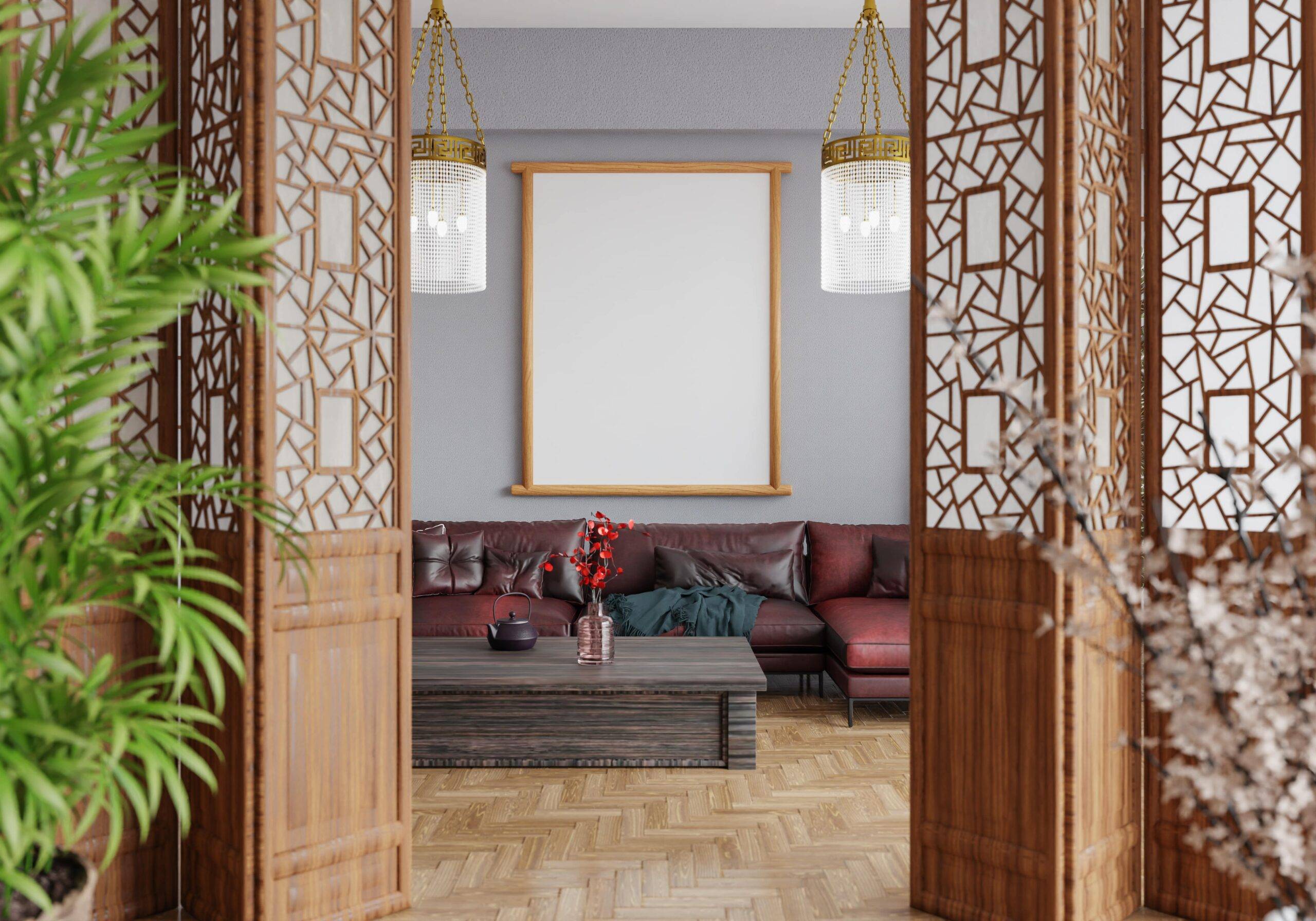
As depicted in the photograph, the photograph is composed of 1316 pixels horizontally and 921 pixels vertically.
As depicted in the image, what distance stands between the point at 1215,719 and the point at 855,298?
558cm

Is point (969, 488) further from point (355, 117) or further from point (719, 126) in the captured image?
point (719, 126)

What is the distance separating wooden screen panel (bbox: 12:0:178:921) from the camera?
2652 millimetres

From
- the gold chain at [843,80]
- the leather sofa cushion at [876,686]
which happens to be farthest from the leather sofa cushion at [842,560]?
the gold chain at [843,80]

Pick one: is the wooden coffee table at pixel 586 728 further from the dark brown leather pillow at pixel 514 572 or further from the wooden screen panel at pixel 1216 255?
the wooden screen panel at pixel 1216 255

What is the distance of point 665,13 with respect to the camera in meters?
5.88

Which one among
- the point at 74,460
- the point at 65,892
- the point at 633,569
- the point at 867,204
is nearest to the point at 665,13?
the point at 867,204

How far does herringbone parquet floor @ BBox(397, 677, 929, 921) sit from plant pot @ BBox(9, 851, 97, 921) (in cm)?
113

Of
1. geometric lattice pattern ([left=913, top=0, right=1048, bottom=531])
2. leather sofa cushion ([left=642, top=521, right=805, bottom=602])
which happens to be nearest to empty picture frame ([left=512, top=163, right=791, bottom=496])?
leather sofa cushion ([left=642, top=521, right=805, bottom=602])

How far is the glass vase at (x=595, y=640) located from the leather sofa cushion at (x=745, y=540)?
1586 millimetres

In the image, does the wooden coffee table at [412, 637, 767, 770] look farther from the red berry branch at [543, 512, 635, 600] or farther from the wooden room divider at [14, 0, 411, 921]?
the wooden room divider at [14, 0, 411, 921]

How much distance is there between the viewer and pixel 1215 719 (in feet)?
2.63

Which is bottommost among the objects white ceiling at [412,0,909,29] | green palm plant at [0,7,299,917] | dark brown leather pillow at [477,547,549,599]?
dark brown leather pillow at [477,547,549,599]

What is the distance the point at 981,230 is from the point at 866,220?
60.5 inches

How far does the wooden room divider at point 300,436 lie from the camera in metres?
2.51
